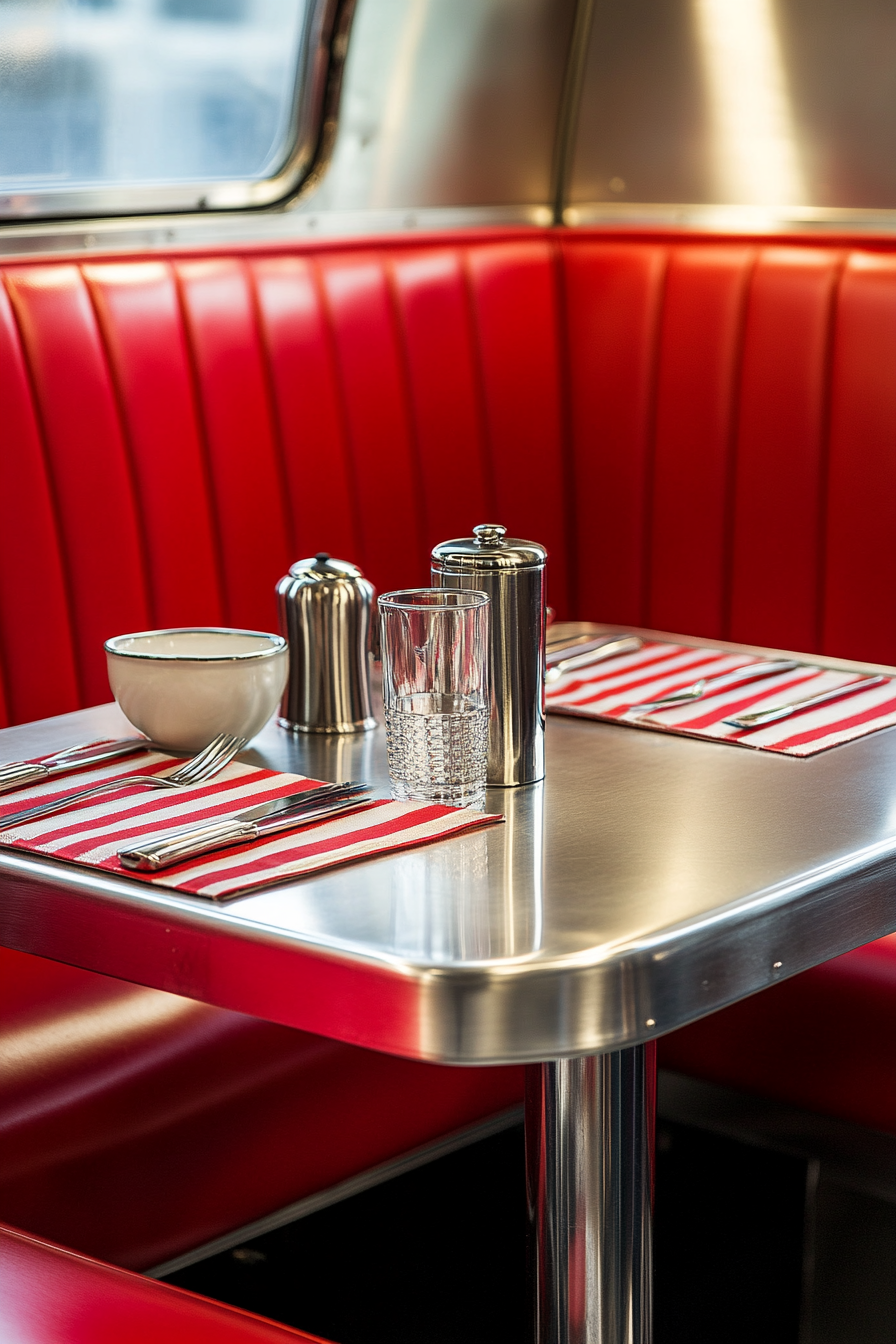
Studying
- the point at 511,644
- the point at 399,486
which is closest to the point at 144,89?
the point at 399,486

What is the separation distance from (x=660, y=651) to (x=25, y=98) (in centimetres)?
128

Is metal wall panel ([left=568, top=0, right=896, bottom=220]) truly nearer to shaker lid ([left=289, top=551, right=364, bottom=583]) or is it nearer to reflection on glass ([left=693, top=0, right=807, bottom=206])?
reflection on glass ([left=693, top=0, right=807, bottom=206])

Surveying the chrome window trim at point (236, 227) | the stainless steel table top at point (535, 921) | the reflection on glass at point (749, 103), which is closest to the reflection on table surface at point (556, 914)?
the stainless steel table top at point (535, 921)

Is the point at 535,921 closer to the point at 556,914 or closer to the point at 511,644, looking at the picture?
the point at 556,914

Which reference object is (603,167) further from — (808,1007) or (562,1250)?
(562,1250)

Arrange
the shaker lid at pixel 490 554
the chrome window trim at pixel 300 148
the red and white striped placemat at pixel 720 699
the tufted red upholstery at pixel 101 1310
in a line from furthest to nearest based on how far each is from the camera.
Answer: the chrome window trim at pixel 300 148 → the red and white striped placemat at pixel 720 699 → the shaker lid at pixel 490 554 → the tufted red upholstery at pixel 101 1310

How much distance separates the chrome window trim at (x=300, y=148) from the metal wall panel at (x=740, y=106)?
0.52m

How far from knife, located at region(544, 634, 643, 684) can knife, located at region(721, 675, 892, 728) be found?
241 millimetres

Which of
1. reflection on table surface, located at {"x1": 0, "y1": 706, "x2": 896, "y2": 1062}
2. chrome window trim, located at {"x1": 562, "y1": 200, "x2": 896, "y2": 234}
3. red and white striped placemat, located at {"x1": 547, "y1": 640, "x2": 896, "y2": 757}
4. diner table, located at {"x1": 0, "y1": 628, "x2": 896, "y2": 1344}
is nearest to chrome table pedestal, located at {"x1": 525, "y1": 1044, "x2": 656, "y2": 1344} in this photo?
diner table, located at {"x1": 0, "y1": 628, "x2": 896, "y2": 1344}

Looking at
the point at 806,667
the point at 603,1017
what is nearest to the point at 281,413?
the point at 806,667

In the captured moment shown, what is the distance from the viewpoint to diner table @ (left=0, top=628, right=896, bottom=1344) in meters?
0.96

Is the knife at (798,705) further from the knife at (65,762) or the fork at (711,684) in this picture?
the knife at (65,762)

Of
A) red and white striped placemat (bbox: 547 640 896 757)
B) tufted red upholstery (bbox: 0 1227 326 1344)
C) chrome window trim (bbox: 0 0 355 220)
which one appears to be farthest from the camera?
chrome window trim (bbox: 0 0 355 220)

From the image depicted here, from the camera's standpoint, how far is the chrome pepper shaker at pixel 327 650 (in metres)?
1.54
